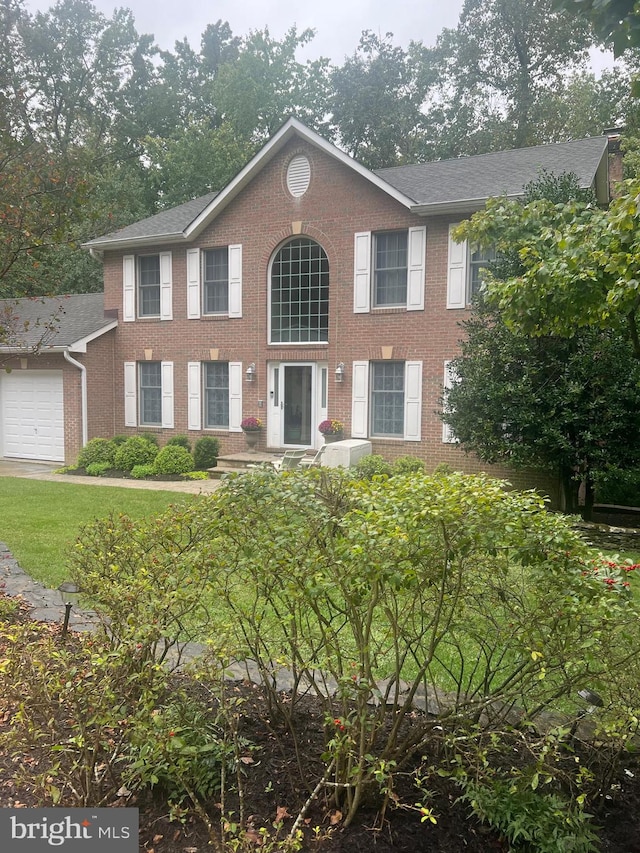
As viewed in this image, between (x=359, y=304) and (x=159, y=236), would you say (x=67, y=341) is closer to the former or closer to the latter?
(x=159, y=236)

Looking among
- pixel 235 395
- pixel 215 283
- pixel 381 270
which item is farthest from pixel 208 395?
pixel 381 270

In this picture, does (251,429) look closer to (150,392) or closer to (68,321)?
(150,392)

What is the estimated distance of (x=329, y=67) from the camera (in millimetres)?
31531

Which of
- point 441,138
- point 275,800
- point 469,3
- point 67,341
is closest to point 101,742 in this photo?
point 275,800

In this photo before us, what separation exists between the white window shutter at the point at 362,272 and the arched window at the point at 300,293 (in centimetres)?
90

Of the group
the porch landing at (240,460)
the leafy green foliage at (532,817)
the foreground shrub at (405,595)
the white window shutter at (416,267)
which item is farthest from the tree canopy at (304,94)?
the leafy green foliage at (532,817)

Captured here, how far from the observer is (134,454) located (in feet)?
47.9

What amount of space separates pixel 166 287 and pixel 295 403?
4659 millimetres

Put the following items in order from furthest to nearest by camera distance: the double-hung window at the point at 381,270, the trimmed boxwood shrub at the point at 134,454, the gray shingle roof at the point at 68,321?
the gray shingle roof at the point at 68,321
the trimmed boxwood shrub at the point at 134,454
the double-hung window at the point at 381,270

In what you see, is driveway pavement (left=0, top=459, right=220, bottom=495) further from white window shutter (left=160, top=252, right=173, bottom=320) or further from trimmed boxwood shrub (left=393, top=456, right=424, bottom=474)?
white window shutter (left=160, top=252, right=173, bottom=320)

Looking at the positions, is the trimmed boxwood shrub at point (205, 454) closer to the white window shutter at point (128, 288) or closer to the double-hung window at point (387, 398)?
the double-hung window at point (387, 398)

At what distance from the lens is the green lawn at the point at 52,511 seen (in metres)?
6.42

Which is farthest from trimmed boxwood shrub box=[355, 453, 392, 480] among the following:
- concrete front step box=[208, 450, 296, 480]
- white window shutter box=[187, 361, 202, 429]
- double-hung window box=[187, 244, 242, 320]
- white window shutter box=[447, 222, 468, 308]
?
double-hung window box=[187, 244, 242, 320]

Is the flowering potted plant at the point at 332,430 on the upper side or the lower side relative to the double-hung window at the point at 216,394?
lower
